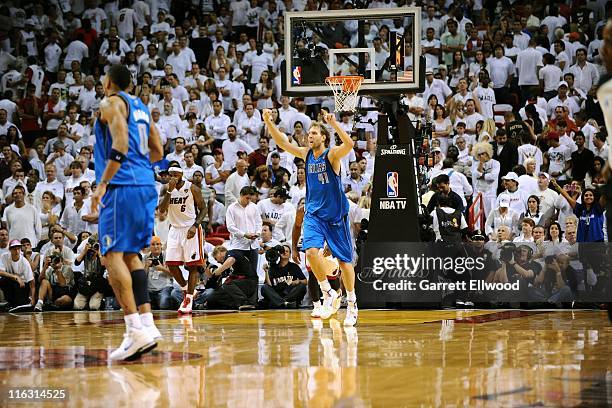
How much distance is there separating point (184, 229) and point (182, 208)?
0.32 meters

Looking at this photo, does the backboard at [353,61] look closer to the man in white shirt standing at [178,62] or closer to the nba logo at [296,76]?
the nba logo at [296,76]

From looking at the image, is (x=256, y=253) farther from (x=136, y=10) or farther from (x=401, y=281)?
(x=136, y=10)

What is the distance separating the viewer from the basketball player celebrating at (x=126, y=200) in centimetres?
753

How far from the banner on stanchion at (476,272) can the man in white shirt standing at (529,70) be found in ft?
23.8

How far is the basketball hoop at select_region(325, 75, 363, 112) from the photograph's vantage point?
14008 mm

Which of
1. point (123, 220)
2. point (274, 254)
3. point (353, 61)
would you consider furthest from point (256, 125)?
point (123, 220)

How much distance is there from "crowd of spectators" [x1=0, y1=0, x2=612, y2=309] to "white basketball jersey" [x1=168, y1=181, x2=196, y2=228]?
1718mm

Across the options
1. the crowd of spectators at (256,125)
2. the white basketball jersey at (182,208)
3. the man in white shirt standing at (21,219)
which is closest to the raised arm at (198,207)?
the white basketball jersey at (182,208)

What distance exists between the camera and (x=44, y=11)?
84.8 feet

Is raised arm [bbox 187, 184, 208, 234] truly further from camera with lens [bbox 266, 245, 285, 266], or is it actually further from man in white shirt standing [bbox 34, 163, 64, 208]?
man in white shirt standing [bbox 34, 163, 64, 208]

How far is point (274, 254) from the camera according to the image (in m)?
15.8

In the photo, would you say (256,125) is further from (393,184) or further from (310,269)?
(310,269)

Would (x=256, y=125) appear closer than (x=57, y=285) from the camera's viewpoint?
No

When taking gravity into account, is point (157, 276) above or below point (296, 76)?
below
